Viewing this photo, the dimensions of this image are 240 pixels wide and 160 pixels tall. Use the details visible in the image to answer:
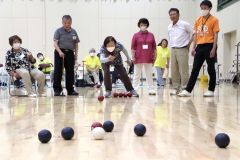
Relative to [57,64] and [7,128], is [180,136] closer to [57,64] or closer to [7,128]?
[7,128]

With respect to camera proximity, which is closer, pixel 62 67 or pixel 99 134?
pixel 99 134

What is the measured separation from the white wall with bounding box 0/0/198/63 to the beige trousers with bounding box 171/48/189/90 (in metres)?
9.79

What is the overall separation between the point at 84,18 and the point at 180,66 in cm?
1049

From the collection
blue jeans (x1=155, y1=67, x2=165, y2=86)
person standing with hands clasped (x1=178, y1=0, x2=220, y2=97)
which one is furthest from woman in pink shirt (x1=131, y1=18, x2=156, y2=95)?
blue jeans (x1=155, y1=67, x2=165, y2=86)

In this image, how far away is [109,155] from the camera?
224 centimetres

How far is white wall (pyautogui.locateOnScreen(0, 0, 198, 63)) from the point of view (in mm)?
17031

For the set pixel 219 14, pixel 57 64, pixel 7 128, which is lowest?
pixel 7 128

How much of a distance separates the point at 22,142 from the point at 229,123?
1763 millimetres

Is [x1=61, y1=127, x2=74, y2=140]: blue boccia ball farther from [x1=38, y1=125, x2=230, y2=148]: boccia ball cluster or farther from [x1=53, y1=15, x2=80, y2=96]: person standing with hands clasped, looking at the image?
[x1=53, y1=15, x2=80, y2=96]: person standing with hands clasped

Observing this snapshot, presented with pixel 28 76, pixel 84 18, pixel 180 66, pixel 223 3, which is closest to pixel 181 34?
pixel 180 66

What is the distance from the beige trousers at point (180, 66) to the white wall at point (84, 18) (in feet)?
32.1

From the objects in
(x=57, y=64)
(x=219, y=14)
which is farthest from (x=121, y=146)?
(x=219, y=14)

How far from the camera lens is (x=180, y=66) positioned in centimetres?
738

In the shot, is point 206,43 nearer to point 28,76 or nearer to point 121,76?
point 121,76
